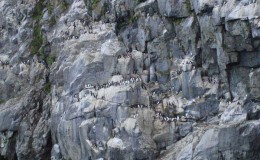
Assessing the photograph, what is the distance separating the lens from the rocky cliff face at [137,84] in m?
55.7

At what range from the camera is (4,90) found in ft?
259

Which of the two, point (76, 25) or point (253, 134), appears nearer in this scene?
point (253, 134)

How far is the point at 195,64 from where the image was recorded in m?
61.8

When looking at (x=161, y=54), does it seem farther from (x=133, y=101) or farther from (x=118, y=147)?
(x=118, y=147)

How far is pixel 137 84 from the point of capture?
2450 inches

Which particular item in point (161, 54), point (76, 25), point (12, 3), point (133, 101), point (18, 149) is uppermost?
point (12, 3)

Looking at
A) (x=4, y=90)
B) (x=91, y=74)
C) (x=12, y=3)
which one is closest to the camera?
(x=91, y=74)

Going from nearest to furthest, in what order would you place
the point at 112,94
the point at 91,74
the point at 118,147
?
1. the point at 118,147
2. the point at 112,94
3. the point at 91,74

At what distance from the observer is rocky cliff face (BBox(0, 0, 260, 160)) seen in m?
55.7

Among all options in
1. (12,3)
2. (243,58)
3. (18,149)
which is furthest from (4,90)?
(243,58)

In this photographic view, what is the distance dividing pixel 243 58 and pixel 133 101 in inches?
539

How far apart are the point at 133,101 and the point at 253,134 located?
51.5ft

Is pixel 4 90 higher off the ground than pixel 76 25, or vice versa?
pixel 76 25

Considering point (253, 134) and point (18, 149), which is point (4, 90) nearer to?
point (18, 149)
